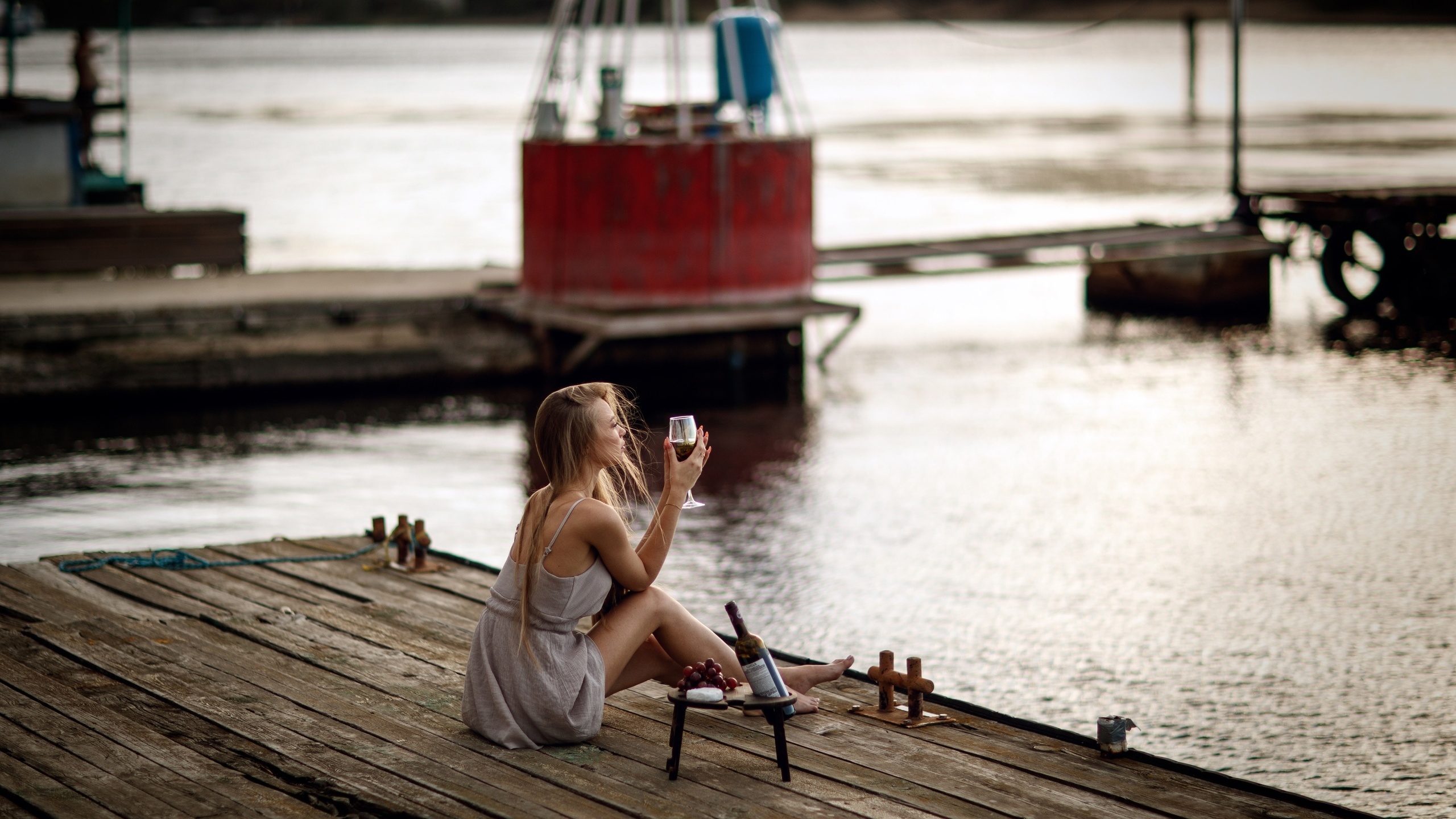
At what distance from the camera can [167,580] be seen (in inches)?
311

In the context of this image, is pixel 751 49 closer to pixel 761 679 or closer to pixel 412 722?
pixel 412 722

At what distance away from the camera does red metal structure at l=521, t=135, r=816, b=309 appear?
14.7m

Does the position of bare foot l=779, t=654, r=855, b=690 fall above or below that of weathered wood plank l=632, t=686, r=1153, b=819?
above

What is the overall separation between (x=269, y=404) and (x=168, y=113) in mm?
57694

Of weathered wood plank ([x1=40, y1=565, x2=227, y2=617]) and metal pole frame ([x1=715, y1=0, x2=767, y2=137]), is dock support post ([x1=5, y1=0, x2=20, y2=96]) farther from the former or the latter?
weathered wood plank ([x1=40, y1=565, x2=227, y2=617])

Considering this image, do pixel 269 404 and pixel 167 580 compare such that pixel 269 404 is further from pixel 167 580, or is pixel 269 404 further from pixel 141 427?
pixel 167 580

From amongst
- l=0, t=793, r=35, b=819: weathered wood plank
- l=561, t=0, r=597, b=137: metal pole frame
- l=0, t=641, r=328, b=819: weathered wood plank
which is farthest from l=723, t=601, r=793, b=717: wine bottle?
l=561, t=0, r=597, b=137: metal pole frame

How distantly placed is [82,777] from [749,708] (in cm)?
195

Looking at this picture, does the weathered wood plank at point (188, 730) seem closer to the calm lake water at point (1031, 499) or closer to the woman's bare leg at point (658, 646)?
the woman's bare leg at point (658, 646)

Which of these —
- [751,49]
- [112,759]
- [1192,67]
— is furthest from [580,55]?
[1192,67]

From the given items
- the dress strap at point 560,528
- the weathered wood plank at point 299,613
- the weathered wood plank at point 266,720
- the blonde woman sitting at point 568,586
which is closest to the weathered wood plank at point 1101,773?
the blonde woman sitting at point 568,586

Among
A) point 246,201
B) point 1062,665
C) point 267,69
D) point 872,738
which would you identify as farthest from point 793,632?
point 267,69

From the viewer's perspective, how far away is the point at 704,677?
18.2 feet

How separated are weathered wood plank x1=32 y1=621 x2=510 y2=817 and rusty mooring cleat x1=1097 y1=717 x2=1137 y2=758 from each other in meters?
1.81
